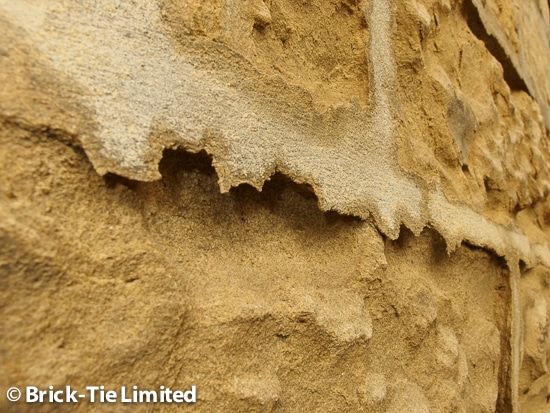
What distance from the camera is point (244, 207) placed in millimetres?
591

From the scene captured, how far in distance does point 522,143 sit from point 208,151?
3.81 feet

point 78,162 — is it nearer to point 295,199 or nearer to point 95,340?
point 95,340

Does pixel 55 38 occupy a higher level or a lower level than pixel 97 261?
higher

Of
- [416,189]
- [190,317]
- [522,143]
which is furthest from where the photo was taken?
[522,143]

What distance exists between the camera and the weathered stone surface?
0.41 metres

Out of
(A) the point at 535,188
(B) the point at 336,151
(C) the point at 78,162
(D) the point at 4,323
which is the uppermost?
(A) the point at 535,188

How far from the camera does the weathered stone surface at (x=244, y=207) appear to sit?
408 millimetres

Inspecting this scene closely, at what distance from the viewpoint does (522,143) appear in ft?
4.37

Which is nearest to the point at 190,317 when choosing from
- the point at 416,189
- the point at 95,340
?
the point at 95,340

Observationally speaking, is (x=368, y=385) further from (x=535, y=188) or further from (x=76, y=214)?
(x=535, y=188)

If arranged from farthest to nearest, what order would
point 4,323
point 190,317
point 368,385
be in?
point 368,385, point 190,317, point 4,323

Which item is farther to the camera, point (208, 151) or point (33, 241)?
point (208, 151)

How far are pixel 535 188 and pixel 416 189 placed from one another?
2.55 ft

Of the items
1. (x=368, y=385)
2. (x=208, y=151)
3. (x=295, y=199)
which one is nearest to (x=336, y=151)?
(x=295, y=199)
